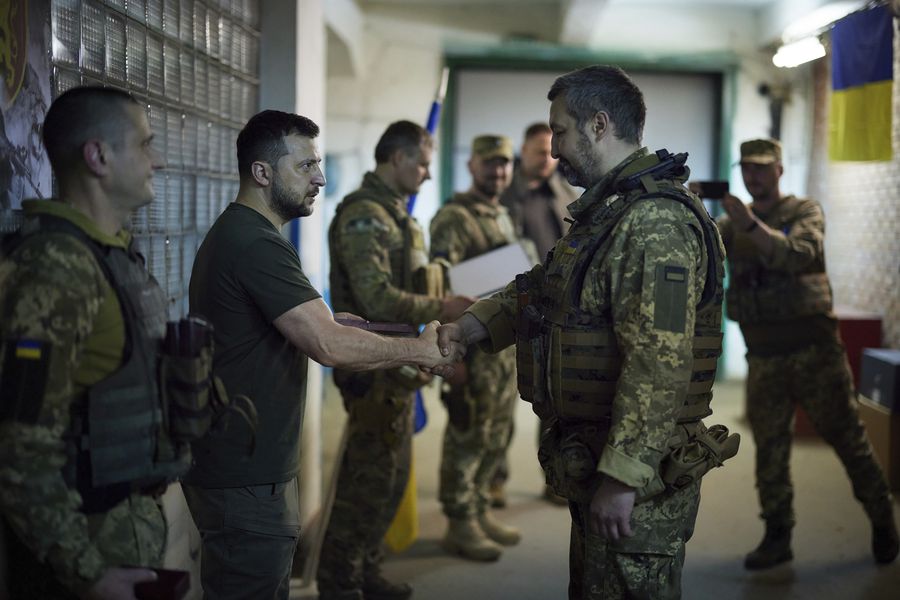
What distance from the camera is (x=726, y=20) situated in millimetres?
7762

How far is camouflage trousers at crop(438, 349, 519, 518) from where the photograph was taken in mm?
3918

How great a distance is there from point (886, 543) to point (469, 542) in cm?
179

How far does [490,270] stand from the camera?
3.68 m

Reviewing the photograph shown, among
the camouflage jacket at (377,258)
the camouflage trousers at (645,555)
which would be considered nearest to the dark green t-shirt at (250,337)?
the camouflage trousers at (645,555)

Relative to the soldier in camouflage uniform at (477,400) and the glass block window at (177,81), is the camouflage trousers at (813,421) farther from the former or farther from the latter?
the glass block window at (177,81)

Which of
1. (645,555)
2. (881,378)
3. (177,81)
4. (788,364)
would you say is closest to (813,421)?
(788,364)

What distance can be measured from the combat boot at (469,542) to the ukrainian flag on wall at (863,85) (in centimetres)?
277

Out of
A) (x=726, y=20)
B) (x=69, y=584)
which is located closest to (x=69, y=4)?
(x=69, y=584)

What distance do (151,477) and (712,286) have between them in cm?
129

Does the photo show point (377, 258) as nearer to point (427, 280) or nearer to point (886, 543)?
point (427, 280)

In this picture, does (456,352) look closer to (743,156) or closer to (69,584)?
(69,584)

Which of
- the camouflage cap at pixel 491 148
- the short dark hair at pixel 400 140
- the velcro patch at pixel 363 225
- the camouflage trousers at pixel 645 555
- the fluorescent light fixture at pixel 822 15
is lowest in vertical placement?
the camouflage trousers at pixel 645 555

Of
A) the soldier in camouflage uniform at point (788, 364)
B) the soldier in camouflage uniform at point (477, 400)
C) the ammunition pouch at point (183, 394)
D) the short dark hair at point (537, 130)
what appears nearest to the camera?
the ammunition pouch at point (183, 394)

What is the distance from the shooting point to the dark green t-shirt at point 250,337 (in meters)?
1.98
